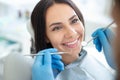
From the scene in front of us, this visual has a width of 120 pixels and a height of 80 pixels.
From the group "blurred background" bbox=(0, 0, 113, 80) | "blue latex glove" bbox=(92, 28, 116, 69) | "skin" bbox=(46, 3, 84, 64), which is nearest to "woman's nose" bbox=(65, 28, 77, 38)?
"skin" bbox=(46, 3, 84, 64)

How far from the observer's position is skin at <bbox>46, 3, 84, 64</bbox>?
1088 mm

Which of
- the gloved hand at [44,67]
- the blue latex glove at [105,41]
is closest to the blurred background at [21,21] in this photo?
the blue latex glove at [105,41]

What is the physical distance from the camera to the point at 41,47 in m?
1.21

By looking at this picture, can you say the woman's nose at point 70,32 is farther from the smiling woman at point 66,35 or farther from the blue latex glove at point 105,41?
the blue latex glove at point 105,41

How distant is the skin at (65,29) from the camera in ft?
3.57

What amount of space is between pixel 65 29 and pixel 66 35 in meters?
0.03

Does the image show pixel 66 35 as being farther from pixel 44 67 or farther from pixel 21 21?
pixel 21 21

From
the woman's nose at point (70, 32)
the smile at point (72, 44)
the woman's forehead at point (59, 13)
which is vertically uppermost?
the woman's forehead at point (59, 13)

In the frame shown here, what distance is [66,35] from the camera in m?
1.10

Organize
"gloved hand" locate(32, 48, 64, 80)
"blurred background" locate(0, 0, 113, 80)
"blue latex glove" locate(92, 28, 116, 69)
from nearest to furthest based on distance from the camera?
"gloved hand" locate(32, 48, 64, 80) < "blue latex glove" locate(92, 28, 116, 69) < "blurred background" locate(0, 0, 113, 80)

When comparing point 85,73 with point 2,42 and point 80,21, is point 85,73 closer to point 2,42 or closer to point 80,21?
point 80,21

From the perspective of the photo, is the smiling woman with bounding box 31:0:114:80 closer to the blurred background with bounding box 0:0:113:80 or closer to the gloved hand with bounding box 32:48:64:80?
the gloved hand with bounding box 32:48:64:80

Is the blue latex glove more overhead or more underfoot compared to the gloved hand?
more overhead

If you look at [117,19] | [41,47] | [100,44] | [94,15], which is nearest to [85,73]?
[100,44]
